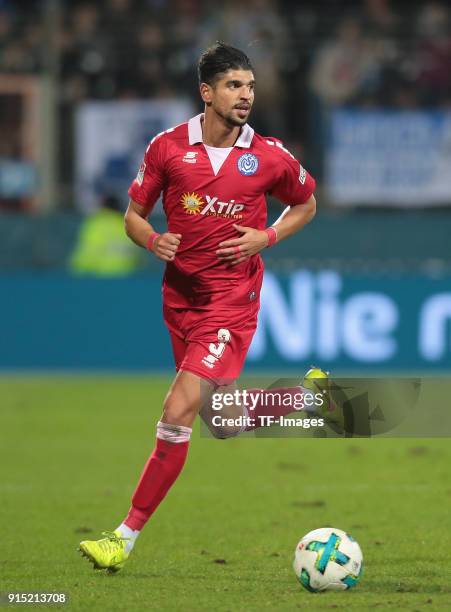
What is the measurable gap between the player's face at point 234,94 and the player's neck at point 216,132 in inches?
4.0

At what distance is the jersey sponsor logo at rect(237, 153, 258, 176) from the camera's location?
22.4ft

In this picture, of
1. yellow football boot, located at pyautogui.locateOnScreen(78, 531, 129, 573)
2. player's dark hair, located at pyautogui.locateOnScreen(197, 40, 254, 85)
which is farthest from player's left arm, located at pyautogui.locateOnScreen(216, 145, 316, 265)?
yellow football boot, located at pyautogui.locateOnScreen(78, 531, 129, 573)

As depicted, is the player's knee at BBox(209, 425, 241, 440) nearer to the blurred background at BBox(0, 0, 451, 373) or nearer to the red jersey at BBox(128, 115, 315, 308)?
the red jersey at BBox(128, 115, 315, 308)

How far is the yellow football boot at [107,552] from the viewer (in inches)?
255

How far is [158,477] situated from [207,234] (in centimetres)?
120

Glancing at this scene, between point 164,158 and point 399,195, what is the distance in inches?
Answer: 348

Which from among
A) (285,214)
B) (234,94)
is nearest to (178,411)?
(285,214)

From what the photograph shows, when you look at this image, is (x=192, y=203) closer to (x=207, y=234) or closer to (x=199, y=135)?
(x=207, y=234)

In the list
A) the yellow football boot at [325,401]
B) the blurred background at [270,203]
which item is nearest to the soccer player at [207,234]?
the yellow football boot at [325,401]

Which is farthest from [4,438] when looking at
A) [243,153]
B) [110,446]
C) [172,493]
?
[243,153]

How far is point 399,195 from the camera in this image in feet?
50.3

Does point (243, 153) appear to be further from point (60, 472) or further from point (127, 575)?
point (60, 472)

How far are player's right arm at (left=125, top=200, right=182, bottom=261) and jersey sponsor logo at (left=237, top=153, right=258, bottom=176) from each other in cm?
49

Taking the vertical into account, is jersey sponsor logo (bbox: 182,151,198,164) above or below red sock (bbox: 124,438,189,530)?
above
